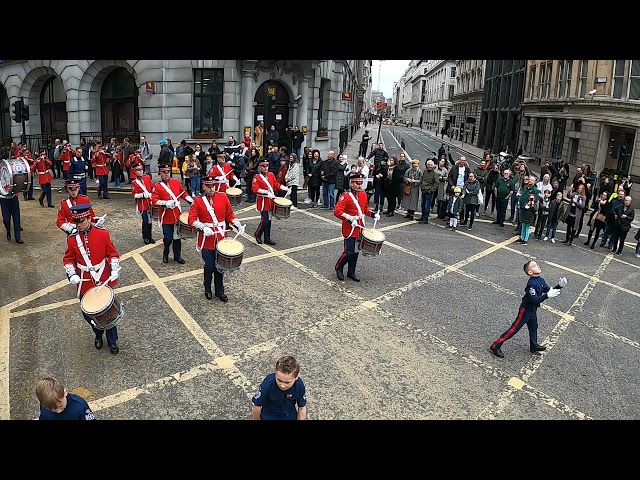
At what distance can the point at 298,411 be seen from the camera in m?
4.44

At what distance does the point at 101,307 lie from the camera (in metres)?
6.15

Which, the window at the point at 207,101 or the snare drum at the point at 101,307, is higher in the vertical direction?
the window at the point at 207,101

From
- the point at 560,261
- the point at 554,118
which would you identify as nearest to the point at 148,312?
the point at 560,261

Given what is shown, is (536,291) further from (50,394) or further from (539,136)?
(539,136)

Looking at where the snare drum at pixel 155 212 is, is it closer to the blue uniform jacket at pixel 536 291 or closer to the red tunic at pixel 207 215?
the red tunic at pixel 207 215

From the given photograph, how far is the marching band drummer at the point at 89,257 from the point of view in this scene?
652 cm

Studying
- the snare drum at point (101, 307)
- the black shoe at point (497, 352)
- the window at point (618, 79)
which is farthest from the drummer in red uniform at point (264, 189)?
the window at point (618, 79)

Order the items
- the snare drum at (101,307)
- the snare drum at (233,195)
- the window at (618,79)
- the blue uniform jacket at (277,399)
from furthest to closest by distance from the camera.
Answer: the window at (618,79)
the snare drum at (233,195)
the snare drum at (101,307)
the blue uniform jacket at (277,399)

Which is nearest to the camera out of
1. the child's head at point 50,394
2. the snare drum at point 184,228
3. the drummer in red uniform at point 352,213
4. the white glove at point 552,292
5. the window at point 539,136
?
the child's head at point 50,394

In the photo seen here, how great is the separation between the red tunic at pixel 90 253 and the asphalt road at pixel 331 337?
3.25 ft

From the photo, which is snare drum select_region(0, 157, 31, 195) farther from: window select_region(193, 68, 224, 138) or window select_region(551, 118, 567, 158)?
window select_region(551, 118, 567, 158)

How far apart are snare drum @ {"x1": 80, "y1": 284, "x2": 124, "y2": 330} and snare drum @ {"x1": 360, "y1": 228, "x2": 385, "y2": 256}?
4.69 metres

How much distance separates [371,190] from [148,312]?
1117cm
